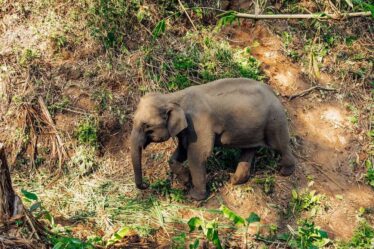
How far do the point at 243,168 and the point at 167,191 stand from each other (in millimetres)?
862

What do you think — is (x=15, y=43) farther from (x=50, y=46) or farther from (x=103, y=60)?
(x=103, y=60)

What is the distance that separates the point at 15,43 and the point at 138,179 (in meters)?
2.79

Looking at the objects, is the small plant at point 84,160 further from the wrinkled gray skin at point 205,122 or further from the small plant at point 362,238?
the small plant at point 362,238

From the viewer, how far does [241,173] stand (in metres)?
5.48

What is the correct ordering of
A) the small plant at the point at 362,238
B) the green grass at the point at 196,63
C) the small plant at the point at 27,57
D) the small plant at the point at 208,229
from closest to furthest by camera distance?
the small plant at the point at 208,229, the small plant at the point at 362,238, the small plant at the point at 27,57, the green grass at the point at 196,63

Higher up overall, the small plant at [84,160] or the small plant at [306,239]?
the small plant at [84,160]

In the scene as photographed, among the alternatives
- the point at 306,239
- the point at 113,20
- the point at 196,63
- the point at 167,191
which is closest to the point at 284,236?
the point at 306,239

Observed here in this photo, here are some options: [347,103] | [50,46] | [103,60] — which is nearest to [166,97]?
[103,60]

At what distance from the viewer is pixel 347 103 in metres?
6.72

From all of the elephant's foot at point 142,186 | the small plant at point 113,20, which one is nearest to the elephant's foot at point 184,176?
the elephant's foot at point 142,186

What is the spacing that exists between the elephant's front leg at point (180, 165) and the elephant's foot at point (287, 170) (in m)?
1.08

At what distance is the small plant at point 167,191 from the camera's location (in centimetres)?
540

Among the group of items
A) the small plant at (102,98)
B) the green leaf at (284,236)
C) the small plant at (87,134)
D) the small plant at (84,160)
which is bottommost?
the green leaf at (284,236)

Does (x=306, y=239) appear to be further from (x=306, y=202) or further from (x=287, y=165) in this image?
(x=287, y=165)
